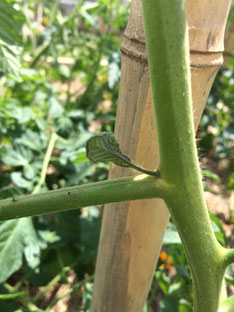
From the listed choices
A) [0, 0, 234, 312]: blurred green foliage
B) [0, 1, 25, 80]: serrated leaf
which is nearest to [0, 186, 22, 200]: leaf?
[0, 0, 234, 312]: blurred green foliage

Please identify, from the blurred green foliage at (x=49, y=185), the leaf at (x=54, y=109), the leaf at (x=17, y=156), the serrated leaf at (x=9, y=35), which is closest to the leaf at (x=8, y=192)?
the blurred green foliage at (x=49, y=185)

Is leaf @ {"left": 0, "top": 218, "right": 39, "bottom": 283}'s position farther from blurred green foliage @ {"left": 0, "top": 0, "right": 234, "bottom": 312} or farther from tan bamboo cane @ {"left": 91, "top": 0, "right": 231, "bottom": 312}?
tan bamboo cane @ {"left": 91, "top": 0, "right": 231, "bottom": 312}

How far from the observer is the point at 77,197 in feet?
1.28

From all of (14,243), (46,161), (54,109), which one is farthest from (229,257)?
(54,109)

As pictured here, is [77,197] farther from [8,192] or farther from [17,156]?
[17,156]

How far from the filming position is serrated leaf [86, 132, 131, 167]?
0.40 metres

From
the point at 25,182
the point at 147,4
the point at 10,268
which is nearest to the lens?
the point at 147,4

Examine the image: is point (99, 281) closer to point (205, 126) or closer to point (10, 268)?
point (10, 268)

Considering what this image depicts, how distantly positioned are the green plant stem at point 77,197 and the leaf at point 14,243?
1.54ft

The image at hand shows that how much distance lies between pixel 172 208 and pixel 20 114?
2.89 ft

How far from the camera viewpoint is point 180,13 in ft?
1.06

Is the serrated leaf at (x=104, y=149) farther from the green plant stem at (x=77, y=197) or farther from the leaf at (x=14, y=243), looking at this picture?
the leaf at (x=14, y=243)

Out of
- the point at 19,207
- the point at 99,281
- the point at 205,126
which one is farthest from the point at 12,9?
the point at 205,126

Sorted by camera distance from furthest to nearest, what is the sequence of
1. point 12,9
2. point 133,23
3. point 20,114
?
point 20,114 < point 12,9 < point 133,23
